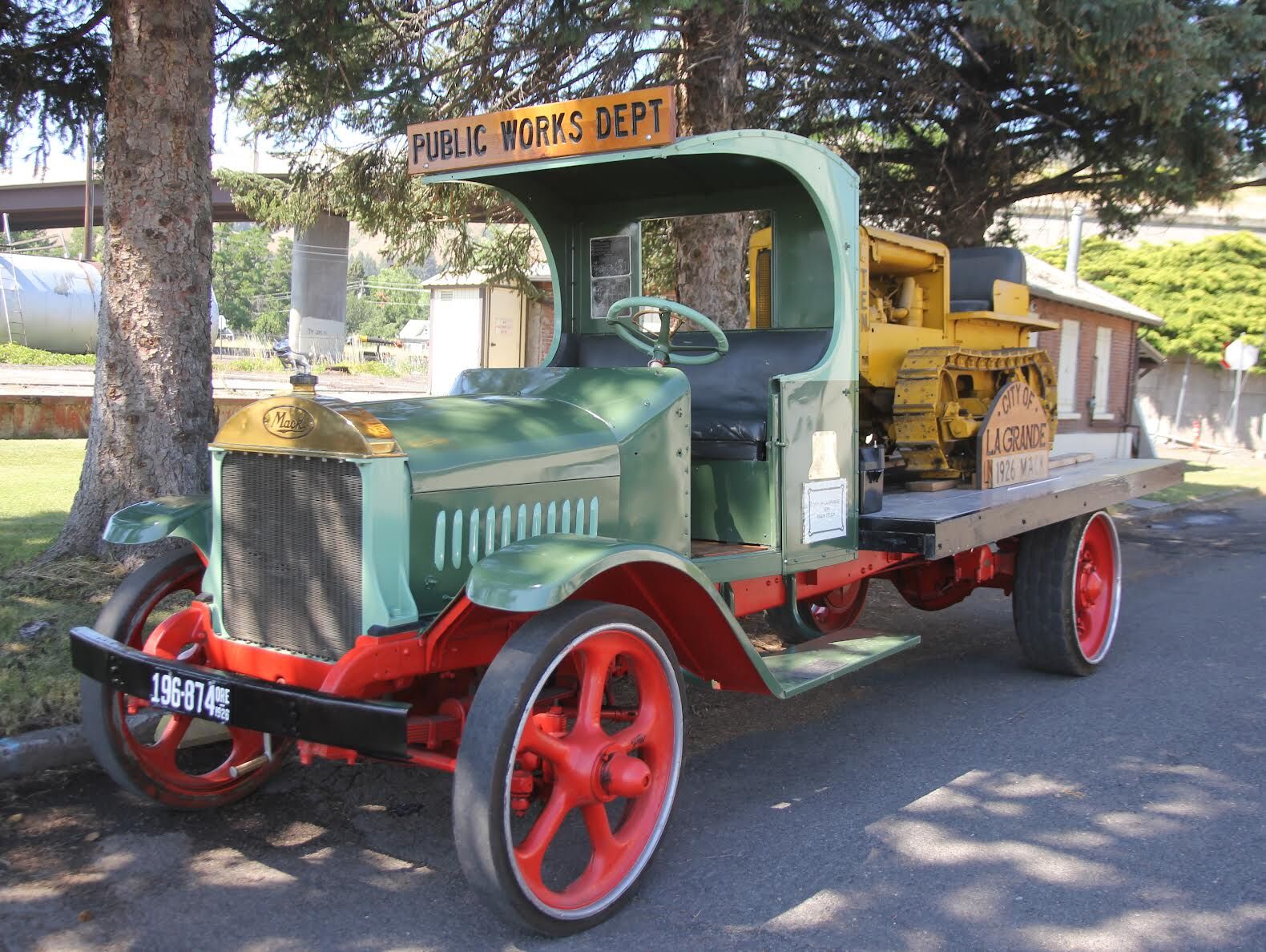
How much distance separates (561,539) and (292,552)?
2.81ft

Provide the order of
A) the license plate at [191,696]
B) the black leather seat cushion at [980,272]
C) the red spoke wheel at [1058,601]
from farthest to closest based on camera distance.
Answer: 1. the black leather seat cushion at [980,272]
2. the red spoke wheel at [1058,601]
3. the license plate at [191,696]

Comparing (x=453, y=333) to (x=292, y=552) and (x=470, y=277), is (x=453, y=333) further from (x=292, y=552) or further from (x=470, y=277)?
(x=292, y=552)

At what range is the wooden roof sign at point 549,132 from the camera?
3725mm

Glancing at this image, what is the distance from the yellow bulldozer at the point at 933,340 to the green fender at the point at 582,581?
6.44ft

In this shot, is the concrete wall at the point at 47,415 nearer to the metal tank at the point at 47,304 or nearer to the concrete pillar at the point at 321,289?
the metal tank at the point at 47,304

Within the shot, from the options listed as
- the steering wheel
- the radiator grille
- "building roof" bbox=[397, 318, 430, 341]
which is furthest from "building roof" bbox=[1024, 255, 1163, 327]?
"building roof" bbox=[397, 318, 430, 341]

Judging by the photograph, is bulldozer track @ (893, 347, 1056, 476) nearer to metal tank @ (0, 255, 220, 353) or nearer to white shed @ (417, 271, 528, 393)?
white shed @ (417, 271, 528, 393)

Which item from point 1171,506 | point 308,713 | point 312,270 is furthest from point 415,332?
point 308,713

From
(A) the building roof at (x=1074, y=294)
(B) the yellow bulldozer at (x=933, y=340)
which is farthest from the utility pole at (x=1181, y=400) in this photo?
(B) the yellow bulldozer at (x=933, y=340)

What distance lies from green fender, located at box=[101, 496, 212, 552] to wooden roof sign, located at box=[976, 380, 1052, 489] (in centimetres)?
374

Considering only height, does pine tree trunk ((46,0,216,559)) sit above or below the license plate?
above

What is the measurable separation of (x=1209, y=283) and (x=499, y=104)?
2261 cm

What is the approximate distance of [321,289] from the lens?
34.9 meters

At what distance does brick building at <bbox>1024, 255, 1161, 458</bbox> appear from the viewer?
18.6 m
